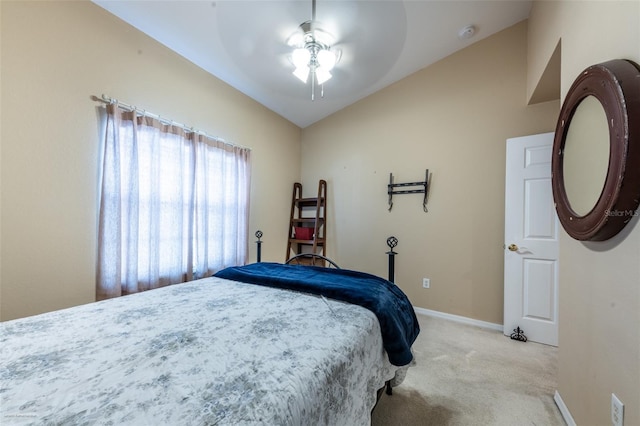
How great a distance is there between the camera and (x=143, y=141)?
2146 mm

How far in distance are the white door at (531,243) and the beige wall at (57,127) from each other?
348 centimetres

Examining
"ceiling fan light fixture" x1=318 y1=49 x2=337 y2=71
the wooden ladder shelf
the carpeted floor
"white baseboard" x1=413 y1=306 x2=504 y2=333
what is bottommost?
the carpeted floor

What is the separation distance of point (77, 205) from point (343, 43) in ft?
8.52

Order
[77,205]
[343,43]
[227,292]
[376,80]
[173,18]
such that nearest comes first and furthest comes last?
1. [227,292]
2. [77,205]
3. [173,18]
4. [343,43]
5. [376,80]

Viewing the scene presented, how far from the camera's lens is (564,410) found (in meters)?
1.45

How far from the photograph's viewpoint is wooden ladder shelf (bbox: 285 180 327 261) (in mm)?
3670

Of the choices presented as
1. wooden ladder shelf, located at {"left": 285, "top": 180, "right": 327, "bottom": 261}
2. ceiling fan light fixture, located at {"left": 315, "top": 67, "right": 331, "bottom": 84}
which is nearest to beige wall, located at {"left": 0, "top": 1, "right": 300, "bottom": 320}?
ceiling fan light fixture, located at {"left": 315, "top": 67, "right": 331, "bottom": 84}

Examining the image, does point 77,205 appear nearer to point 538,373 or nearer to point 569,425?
point 569,425

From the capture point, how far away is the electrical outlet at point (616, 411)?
0.96 m

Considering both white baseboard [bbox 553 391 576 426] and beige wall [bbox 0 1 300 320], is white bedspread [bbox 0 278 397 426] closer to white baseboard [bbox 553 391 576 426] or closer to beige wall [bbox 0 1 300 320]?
beige wall [bbox 0 1 300 320]

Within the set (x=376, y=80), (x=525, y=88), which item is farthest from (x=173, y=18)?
(x=525, y=88)

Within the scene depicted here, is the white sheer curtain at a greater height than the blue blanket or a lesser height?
greater

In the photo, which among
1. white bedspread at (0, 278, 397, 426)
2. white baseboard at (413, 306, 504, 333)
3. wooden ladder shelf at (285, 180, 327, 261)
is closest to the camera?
white bedspread at (0, 278, 397, 426)

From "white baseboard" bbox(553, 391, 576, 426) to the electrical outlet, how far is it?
18.9 inches
